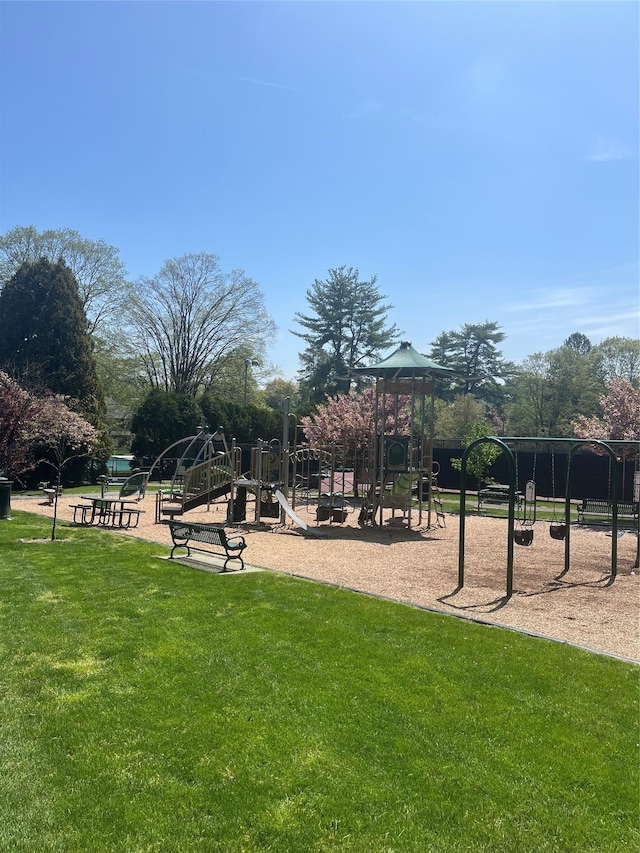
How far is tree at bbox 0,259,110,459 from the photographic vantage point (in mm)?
24828

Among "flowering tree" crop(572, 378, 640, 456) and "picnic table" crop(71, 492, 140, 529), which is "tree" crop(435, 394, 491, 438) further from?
"picnic table" crop(71, 492, 140, 529)

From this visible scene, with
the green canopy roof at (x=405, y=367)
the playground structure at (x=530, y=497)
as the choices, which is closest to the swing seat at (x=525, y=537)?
the playground structure at (x=530, y=497)

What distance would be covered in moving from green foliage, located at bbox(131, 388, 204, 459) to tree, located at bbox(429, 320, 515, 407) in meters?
26.7

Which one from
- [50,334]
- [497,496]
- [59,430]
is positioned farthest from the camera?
[50,334]

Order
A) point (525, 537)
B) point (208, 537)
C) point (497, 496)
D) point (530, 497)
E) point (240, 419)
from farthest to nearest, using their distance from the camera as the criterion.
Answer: point (240, 419)
point (497, 496)
point (530, 497)
point (525, 537)
point (208, 537)

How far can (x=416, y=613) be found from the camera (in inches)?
A: 260

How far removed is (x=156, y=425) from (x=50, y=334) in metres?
6.01

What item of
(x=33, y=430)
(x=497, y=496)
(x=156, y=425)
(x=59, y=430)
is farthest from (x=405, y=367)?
(x=156, y=425)

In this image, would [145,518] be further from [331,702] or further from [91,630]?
[331,702]

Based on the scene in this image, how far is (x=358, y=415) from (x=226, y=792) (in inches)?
950


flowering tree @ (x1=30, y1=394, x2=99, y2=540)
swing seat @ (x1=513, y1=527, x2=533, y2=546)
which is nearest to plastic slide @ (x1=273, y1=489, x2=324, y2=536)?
swing seat @ (x1=513, y1=527, x2=533, y2=546)

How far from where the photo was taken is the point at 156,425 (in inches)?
1109

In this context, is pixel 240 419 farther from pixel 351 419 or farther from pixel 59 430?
pixel 59 430

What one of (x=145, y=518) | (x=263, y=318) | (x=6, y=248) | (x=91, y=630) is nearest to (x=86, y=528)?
(x=145, y=518)
